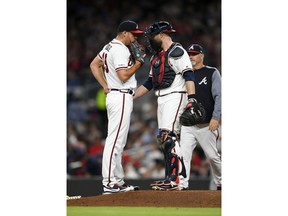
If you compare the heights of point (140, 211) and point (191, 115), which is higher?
point (191, 115)

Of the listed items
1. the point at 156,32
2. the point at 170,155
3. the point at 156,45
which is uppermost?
the point at 156,32

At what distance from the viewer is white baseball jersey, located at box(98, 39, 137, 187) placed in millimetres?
7027

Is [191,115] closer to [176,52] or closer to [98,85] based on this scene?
[176,52]

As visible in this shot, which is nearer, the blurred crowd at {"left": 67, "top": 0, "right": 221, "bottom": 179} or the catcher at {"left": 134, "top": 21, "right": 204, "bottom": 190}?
the catcher at {"left": 134, "top": 21, "right": 204, "bottom": 190}

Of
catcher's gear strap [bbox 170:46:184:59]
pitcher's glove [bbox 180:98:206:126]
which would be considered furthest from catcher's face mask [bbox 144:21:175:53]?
pitcher's glove [bbox 180:98:206:126]

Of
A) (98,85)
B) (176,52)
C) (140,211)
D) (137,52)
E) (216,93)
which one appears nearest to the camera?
(140,211)

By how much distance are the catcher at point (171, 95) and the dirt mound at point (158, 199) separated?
0.38 metres

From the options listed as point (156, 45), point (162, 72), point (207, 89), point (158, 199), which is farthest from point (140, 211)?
point (207, 89)

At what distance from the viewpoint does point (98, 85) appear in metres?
16.1

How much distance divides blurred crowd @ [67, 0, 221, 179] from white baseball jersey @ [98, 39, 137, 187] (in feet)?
21.6

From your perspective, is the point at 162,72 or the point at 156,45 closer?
the point at 162,72

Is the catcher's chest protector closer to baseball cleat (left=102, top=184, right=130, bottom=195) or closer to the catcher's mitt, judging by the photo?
the catcher's mitt

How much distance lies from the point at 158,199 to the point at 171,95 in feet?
3.57
